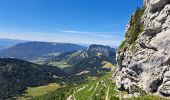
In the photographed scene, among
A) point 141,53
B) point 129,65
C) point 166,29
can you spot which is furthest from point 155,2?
point 129,65

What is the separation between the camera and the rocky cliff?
357 ft

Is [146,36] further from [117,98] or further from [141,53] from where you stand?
[117,98]

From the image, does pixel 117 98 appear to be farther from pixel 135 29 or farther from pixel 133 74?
pixel 135 29

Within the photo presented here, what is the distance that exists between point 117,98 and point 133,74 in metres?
16.0

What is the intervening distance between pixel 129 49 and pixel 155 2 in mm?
27118

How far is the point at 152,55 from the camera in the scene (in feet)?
377

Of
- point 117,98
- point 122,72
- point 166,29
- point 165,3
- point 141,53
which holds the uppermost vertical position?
point 165,3

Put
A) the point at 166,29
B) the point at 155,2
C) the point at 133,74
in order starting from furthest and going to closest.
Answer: the point at 133,74
the point at 155,2
the point at 166,29

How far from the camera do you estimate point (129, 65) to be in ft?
427

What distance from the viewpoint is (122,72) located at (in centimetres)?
14412

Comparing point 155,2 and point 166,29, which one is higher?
point 155,2

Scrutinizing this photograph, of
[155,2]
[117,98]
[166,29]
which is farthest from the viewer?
[117,98]

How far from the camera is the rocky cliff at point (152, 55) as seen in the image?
108688 mm

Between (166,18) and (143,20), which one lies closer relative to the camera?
(166,18)
